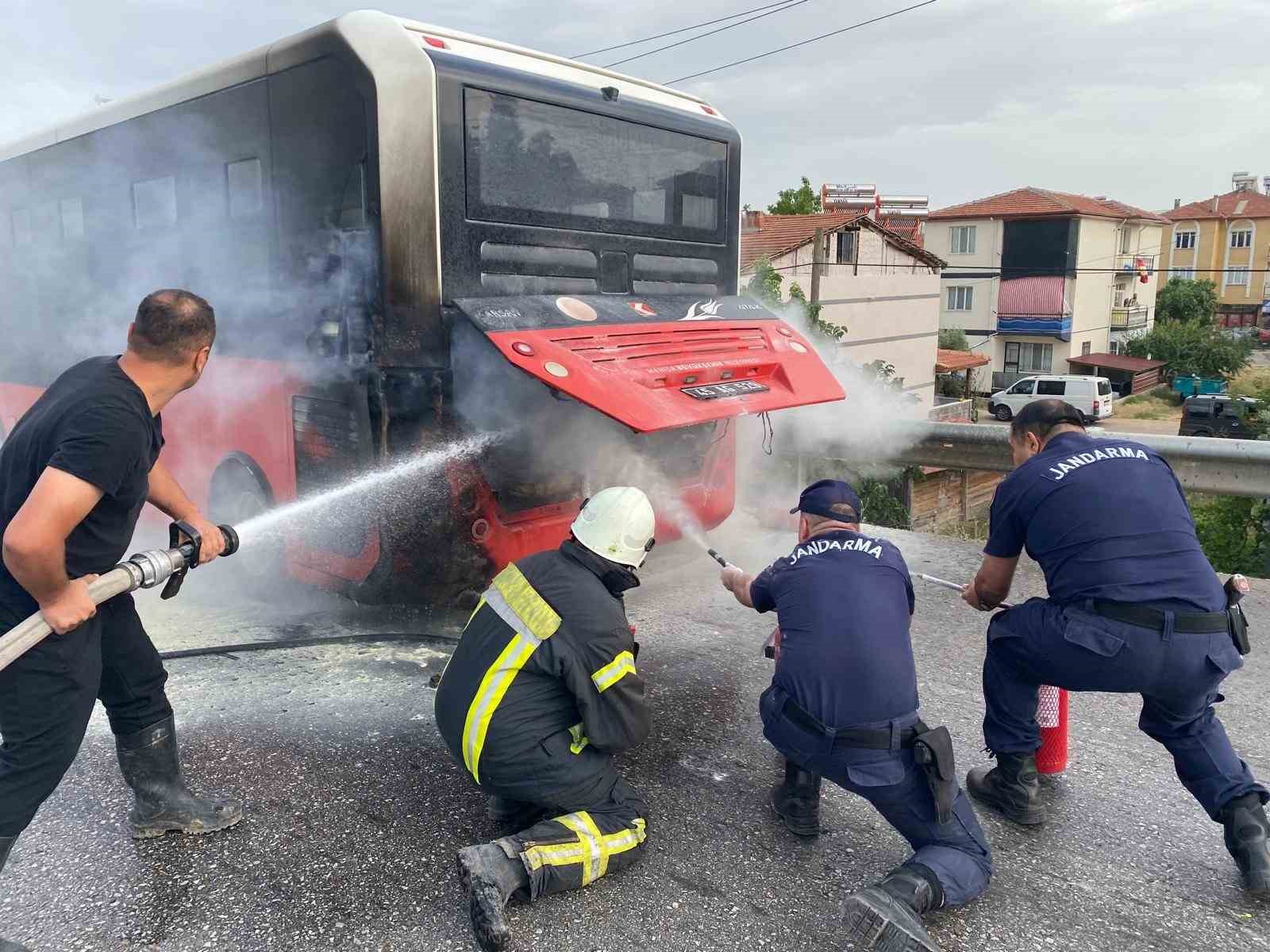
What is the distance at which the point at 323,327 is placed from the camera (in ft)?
14.5

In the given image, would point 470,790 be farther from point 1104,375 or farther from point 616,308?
point 1104,375

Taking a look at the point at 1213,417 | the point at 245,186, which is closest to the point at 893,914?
the point at 245,186

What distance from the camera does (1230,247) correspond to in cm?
6469

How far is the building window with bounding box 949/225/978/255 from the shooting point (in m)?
44.8

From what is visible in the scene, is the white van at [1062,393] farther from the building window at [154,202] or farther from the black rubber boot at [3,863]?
the black rubber boot at [3,863]

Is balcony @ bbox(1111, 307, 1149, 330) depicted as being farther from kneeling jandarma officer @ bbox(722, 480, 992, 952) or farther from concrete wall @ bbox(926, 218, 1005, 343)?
kneeling jandarma officer @ bbox(722, 480, 992, 952)

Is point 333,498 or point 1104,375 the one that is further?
point 1104,375

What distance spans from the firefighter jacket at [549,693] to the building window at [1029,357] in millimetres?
46232

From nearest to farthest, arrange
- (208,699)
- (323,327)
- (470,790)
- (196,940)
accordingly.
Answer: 1. (196,940)
2. (470,790)
3. (208,699)
4. (323,327)

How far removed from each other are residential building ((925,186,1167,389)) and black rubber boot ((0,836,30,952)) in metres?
43.3

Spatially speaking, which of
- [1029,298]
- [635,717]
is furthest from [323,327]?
[1029,298]

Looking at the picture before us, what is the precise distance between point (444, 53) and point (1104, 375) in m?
47.3

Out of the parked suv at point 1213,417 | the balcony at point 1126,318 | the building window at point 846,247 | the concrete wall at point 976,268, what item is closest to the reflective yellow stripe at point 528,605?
the building window at point 846,247

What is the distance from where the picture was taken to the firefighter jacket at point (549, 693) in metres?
2.76
